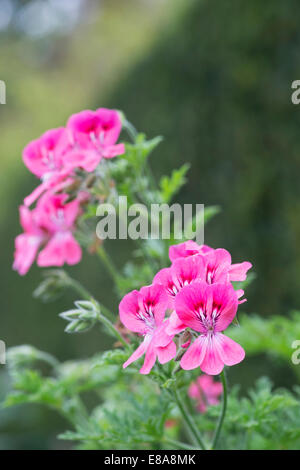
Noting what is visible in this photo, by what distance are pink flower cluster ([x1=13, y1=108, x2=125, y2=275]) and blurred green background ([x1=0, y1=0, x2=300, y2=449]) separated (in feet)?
Answer: 3.90

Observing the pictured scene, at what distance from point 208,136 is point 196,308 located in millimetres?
1735

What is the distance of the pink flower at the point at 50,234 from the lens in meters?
0.90

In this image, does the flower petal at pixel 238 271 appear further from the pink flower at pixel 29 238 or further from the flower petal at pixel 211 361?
the pink flower at pixel 29 238

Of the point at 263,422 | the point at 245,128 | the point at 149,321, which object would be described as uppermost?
the point at 245,128

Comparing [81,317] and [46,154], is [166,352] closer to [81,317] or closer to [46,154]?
[81,317]

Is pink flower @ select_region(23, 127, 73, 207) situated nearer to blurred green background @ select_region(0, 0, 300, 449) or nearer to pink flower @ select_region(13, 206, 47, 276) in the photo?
pink flower @ select_region(13, 206, 47, 276)

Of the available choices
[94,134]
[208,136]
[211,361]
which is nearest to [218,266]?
[211,361]

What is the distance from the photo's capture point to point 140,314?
65 cm

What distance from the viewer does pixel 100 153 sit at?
80cm

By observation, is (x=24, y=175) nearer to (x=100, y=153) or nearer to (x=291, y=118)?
(x=291, y=118)

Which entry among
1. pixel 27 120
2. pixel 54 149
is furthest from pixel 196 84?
pixel 27 120

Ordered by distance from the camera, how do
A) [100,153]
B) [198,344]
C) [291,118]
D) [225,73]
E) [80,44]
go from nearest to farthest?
1. [198,344]
2. [100,153]
3. [291,118]
4. [225,73]
5. [80,44]

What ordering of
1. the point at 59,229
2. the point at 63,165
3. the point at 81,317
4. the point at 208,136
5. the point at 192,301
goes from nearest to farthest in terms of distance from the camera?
the point at 192,301 → the point at 81,317 → the point at 63,165 → the point at 59,229 → the point at 208,136
